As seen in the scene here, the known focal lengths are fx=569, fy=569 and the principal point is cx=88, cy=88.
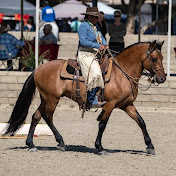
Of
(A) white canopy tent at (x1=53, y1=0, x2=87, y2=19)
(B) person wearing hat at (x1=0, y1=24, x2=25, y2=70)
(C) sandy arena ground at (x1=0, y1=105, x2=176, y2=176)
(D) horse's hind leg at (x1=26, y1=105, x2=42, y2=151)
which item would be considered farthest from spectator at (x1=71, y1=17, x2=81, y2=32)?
(D) horse's hind leg at (x1=26, y1=105, x2=42, y2=151)

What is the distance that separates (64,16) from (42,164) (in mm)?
22988

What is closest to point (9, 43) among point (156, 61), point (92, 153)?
point (92, 153)

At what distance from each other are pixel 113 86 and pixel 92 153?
1085 mm

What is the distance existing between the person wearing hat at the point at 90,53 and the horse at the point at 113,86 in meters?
0.16

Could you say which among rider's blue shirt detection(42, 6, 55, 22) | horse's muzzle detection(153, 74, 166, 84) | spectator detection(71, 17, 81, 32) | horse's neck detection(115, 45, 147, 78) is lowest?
horse's muzzle detection(153, 74, 166, 84)

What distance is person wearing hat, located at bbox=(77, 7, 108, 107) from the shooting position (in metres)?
8.61

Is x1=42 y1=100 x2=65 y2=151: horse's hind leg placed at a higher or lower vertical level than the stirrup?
lower

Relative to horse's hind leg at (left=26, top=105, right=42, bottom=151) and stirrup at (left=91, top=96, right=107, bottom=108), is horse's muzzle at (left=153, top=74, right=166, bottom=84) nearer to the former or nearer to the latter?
stirrup at (left=91, top=96, right=107, bottom=108)

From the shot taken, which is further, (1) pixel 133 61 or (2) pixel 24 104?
(2) pixel 24 104

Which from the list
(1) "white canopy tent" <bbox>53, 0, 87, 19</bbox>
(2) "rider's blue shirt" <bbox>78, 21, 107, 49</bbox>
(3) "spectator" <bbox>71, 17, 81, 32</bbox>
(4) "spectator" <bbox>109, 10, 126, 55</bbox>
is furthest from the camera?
(1) "white canopy tent" <bbox>53, 0, 87, 19</bbox>

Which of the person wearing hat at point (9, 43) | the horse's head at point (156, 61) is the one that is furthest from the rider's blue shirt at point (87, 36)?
the person wearing hat at point (9, 43)

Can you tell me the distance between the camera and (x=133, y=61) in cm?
882

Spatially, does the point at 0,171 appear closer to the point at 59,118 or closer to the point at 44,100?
the point at 44,100

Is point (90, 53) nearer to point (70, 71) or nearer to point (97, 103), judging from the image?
point (70, 71)
